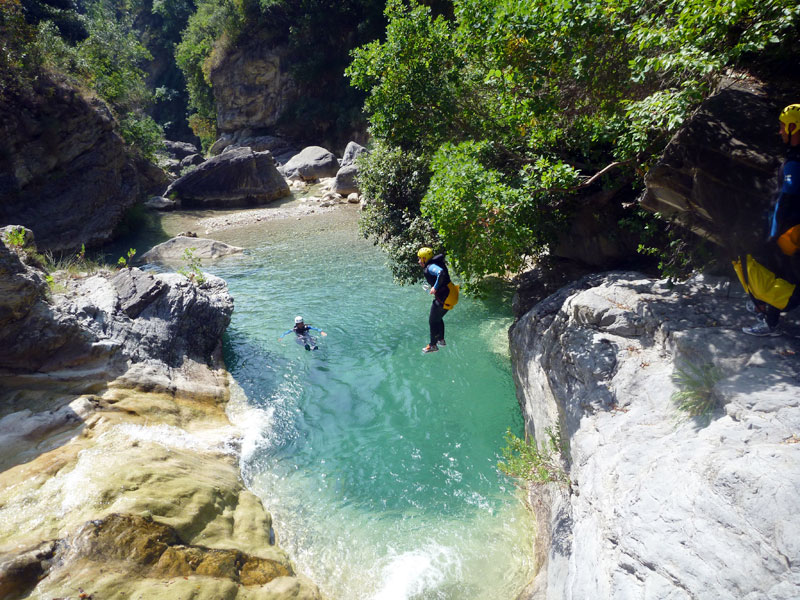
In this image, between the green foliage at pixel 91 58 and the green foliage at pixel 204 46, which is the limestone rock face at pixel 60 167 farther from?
the green foliage at pixel 204 46

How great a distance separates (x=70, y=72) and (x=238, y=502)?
2709cm

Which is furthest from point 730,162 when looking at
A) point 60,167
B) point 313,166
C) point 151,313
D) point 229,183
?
point 313,166

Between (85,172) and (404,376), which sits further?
(85,172)

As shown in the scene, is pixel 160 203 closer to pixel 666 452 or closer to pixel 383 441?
pixel 383 441

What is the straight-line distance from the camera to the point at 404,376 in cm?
1138

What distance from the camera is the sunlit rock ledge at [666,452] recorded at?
3.35 meters

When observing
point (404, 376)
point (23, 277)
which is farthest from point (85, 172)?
point (404, 376)

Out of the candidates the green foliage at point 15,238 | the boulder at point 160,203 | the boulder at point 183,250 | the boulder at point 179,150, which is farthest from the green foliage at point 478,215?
the boulder at point 179,150

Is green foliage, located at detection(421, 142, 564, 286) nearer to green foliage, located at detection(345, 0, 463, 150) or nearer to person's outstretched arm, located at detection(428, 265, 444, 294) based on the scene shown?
person's outstretched arm, located at detection(428, 265, 444, 294)

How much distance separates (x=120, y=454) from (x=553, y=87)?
32.4ft

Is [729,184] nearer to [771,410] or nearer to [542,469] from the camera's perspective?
[771,410]

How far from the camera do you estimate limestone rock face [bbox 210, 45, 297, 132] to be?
44.7 metres

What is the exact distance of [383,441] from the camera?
9242 millimetres

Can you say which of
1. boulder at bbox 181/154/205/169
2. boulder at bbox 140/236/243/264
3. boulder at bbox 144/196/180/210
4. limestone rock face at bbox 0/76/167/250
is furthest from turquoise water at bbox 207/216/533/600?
boulder at bbox 181/154/205/169
